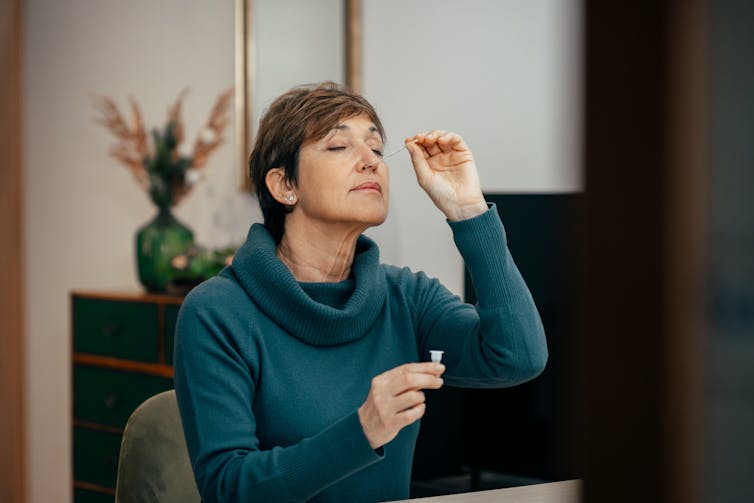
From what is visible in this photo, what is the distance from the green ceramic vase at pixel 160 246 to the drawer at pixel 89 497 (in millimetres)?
664

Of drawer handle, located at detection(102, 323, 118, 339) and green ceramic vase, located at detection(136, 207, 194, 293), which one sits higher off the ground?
green ceramic vase, located at detection(136, 207, 194, 293)

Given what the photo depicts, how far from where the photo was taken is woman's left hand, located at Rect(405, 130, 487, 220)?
5.23 ft

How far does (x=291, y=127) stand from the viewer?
162 centimetres

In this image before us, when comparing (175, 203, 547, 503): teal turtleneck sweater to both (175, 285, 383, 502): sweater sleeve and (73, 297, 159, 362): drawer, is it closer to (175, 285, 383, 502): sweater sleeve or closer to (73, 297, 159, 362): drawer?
(175, 285, 383, 502): sweater sleeve

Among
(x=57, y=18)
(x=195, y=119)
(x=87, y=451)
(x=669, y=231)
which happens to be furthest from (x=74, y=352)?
(x=669, y=231)

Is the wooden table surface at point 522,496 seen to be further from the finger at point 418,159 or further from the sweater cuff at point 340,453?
the finger at point 418,159

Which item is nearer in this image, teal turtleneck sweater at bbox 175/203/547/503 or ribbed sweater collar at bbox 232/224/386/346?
teal turtleneck sweater at bbox 175/203/547/503

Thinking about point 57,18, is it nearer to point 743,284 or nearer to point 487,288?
point 487,288

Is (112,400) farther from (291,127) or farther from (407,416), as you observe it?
(407,416)

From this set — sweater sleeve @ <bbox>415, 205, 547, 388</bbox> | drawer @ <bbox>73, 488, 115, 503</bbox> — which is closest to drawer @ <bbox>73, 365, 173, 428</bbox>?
drawer @ <bbox>73, 488, 115, 503</bbox>

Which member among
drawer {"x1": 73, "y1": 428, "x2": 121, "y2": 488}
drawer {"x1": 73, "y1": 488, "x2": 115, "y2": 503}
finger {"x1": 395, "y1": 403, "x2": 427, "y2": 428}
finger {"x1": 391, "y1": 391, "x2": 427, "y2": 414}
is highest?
finger {"x1": 391, "y1": 391, "x2": 427, "y2": 414}

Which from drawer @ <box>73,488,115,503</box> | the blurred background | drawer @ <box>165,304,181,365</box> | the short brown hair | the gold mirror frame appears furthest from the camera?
the gold mirror frame

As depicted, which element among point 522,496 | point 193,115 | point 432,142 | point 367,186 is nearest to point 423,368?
point 522,496

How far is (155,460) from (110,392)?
181 cm
